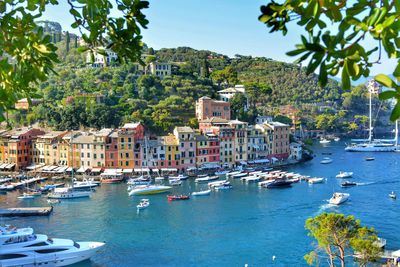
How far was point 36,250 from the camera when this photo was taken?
11344 millimetres

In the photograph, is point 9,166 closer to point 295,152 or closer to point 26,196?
point 26,196

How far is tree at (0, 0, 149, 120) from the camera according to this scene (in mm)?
1623

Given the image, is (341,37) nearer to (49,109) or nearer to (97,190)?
(97,190)

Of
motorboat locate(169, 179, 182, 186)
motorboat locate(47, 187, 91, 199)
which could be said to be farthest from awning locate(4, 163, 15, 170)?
motorboat locate(169, 179, 182, 186)

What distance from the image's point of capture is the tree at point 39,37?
1.62m

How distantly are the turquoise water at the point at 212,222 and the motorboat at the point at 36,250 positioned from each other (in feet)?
1.70

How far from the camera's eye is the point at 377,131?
57.4 m

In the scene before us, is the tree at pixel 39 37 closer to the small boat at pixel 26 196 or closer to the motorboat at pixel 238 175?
the small boat at pixel 26 196

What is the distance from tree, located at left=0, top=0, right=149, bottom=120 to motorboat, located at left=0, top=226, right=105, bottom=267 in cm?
1048

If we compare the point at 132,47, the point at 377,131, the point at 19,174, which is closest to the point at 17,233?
the point at 132,47

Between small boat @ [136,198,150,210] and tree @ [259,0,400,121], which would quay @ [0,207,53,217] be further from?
tree @ [259,0,400,121]

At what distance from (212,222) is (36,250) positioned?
5.82 metres

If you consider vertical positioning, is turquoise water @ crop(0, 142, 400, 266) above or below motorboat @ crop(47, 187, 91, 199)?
below

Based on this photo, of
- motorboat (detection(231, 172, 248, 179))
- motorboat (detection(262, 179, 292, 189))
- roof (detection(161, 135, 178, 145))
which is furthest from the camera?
roof (detection(161, 135, 178, 145))
